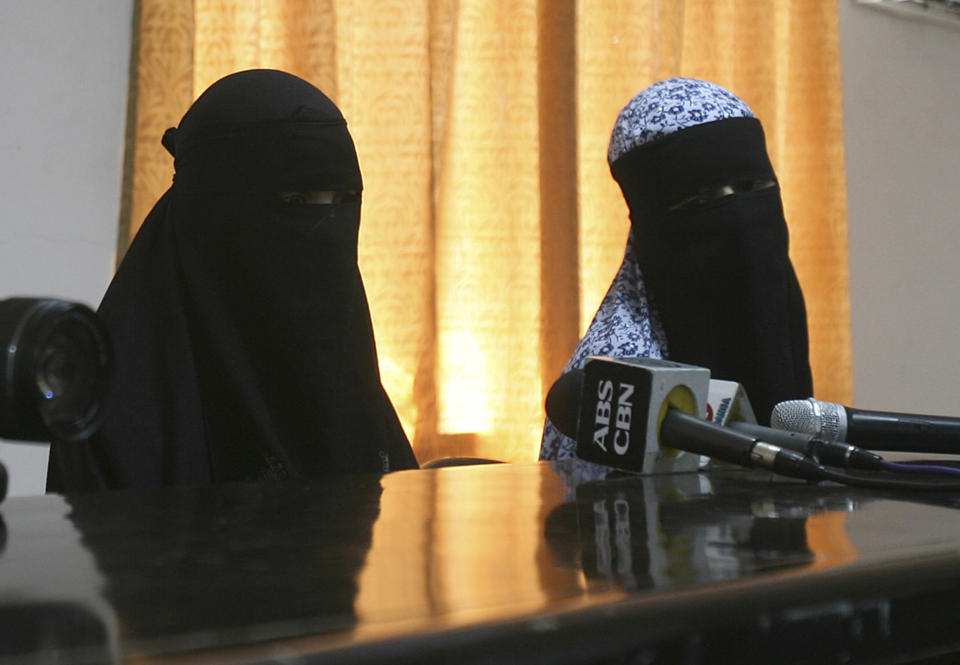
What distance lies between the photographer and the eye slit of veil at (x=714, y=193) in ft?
4.27

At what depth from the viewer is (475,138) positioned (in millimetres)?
1983

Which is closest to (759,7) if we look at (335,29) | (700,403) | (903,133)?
(903,133)

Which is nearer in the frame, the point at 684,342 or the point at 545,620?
the point at 545,620

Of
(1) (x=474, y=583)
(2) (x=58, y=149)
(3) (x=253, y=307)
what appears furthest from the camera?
(2) (x=58, y=149)

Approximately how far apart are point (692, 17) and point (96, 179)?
1359 millimetres

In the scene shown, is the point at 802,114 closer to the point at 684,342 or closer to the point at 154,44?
the point at 684,342

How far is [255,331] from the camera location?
116cm

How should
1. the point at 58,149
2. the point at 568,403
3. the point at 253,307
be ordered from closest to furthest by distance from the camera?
the point at 568,403, the point at 253,307, the point at 58,149

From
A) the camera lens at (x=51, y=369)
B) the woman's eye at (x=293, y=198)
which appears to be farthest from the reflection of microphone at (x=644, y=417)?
the woman's eye at (x=293, y=198)

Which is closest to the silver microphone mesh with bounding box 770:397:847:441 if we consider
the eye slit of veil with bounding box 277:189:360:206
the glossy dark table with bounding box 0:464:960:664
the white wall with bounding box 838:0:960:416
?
the glossy dark table with bounding box 0:464:960:664

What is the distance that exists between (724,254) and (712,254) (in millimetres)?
15

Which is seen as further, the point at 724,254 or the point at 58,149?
the point at 58,149

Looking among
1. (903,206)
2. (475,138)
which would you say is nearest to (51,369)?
(475,138)

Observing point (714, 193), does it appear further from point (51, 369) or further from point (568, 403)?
point (51, 369)
